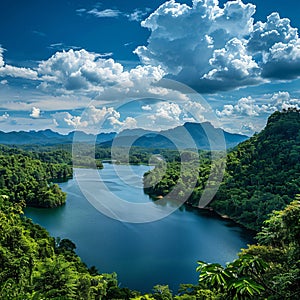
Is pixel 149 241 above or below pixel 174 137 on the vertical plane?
below

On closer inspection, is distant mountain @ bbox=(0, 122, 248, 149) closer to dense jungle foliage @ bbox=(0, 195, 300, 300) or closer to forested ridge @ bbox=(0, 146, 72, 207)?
dense jungle foliage @ bbox=(0, 195, 300, 300)

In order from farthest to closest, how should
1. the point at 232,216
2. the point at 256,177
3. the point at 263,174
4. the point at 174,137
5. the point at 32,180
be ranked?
the point at 32,180
the point at 263,174
the point at 256,177
the point at 232,216
the point at 174,137

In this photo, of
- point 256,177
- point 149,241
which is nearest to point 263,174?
point 256,177

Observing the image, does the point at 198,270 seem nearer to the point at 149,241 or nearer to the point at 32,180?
the point at 149,241

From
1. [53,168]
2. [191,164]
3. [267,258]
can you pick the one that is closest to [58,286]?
[267,258]

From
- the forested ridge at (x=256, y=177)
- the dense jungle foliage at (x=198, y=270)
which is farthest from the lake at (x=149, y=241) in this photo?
the forested ridge at (x=256, y=177)

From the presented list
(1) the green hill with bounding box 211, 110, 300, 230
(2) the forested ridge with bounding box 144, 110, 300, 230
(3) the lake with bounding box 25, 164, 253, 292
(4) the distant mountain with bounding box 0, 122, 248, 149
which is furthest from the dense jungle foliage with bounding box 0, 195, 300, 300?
(2) the forested ridge with bounding box 144, 110, 300, 230
